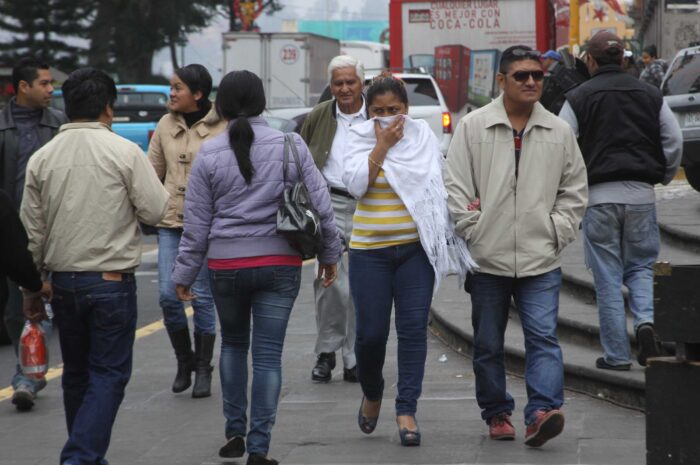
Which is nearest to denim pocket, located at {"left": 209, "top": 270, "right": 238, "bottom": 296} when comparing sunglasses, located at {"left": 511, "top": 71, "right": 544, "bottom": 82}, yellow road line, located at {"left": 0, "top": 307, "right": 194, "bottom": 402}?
sunglasses, located at {"left": 511, "top": 71, "right": 544, "bottom": 82}

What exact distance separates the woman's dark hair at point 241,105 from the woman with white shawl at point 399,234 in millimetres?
609

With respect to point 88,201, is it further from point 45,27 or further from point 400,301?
point 45,27

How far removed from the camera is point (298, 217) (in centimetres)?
578

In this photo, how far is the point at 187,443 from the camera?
6707 millimetres

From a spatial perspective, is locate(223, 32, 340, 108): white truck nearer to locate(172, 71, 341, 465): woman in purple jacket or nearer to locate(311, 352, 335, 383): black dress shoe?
locate(311, 352, 335, 383): black dress shoe

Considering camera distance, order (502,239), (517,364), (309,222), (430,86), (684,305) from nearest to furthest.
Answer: (684,305) → (309,222) → (502,239) → (517,364) → (430,86)

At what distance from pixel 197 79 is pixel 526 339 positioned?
8.85 ft

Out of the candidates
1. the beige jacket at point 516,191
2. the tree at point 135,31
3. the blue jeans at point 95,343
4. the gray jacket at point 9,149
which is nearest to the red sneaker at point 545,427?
the beige jacket at point 516,191

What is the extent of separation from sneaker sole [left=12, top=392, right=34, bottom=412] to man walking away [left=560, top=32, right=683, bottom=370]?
3.21m

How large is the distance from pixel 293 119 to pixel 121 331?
14192 millimetres

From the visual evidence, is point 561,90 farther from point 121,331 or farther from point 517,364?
point 121,331

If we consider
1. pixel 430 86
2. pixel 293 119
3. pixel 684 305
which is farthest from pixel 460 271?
pixel 430 86

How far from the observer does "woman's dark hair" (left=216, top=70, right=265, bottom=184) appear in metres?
5.89

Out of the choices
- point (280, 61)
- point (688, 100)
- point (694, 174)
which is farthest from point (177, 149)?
point (280, 61)
